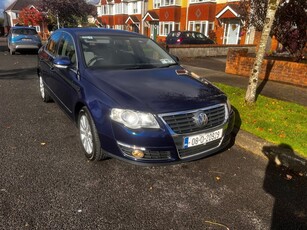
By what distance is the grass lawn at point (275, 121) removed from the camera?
4031 mm

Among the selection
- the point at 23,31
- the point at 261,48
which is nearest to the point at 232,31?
the point at 23,31

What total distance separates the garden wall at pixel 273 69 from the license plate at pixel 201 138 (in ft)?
18.7

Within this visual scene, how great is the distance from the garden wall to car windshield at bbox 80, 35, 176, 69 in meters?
4.99

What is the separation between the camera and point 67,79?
394 centimetres

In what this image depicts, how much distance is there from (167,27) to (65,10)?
14294mm

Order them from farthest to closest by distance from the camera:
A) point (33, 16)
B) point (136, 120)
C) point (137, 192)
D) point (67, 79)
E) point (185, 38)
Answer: point (33, 16) → point (185, 38) → point (67, 79) → point (137, 192) → point (136, 120)

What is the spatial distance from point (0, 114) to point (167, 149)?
4.05 meters

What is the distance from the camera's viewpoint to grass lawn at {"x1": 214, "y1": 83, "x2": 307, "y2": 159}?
403cm

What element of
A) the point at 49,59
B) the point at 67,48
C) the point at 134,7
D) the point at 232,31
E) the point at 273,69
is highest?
the point at 134,7

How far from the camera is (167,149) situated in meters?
2.88

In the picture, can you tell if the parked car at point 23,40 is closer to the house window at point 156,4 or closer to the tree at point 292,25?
the tree at point 292,25

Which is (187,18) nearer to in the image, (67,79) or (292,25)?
(292,25)

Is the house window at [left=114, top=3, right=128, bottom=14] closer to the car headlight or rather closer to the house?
the house

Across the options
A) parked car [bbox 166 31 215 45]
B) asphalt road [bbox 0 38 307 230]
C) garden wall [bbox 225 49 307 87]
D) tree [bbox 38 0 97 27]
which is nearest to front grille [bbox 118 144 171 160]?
asphalt road [bbox 0 38 307 230]
